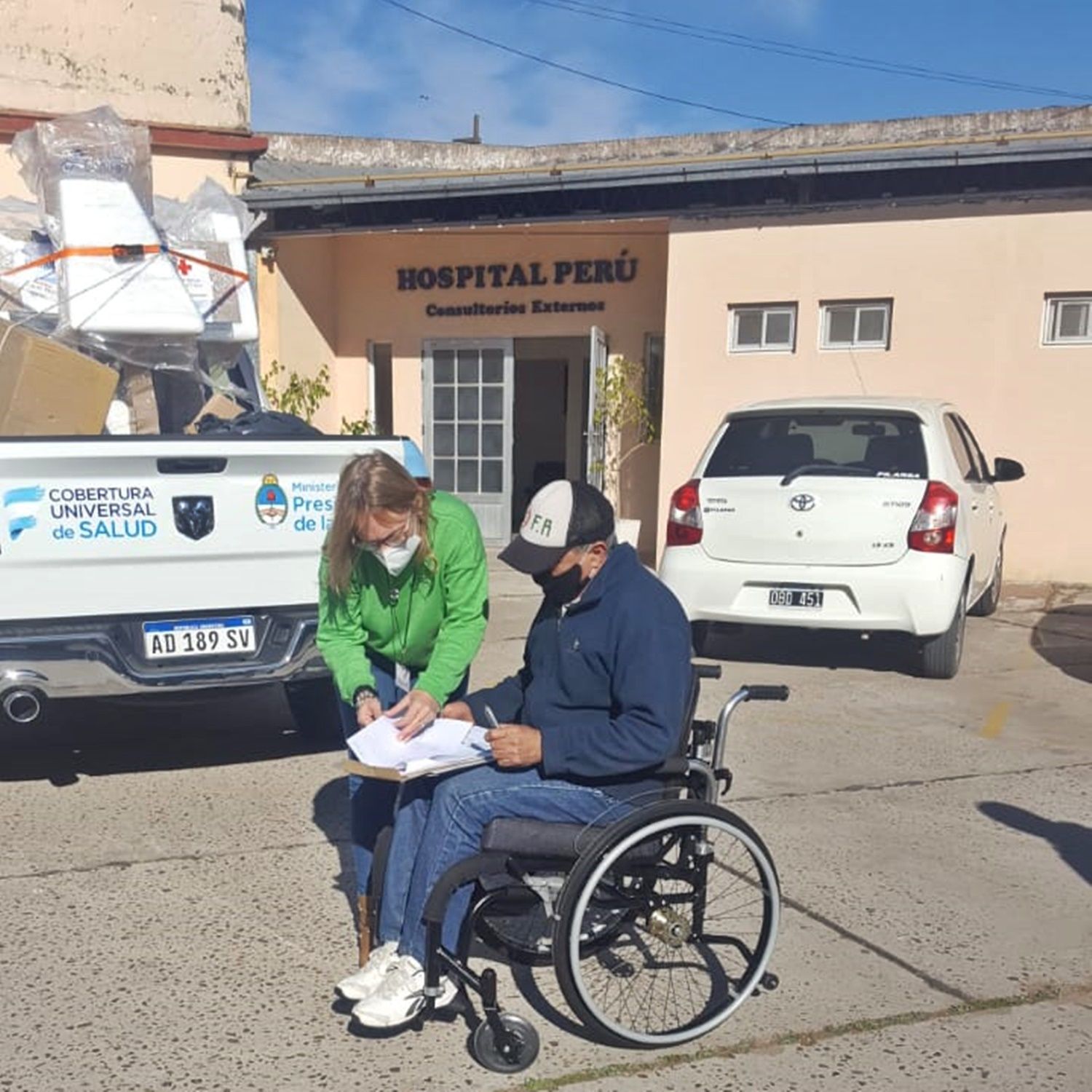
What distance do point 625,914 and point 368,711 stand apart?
0.91m

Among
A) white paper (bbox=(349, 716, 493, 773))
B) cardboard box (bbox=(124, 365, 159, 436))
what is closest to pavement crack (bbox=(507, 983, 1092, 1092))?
white paper (bbox=(349, 716, 493, 773))

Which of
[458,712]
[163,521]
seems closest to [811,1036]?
[458,712]

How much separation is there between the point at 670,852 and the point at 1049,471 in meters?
8.03

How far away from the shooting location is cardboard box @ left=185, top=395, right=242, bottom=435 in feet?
19.6

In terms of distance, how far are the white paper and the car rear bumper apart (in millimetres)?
3664

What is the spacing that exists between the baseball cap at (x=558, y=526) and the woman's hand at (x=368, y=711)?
2.00 feet

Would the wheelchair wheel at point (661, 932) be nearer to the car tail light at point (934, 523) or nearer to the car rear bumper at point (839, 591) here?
the car rear bumper at point (839, 591)

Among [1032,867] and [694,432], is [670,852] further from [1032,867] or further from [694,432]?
[694,432]

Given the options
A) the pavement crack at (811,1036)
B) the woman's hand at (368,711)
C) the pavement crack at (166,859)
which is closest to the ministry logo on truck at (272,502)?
the pavement crack at (166,859)

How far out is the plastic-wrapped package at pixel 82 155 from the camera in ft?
20.0

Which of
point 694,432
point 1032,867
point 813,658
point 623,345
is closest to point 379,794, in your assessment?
point 1032,867

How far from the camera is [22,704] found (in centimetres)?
419

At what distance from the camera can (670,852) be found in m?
3.09

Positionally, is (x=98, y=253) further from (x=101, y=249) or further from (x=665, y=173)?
(x=665, y=173)
